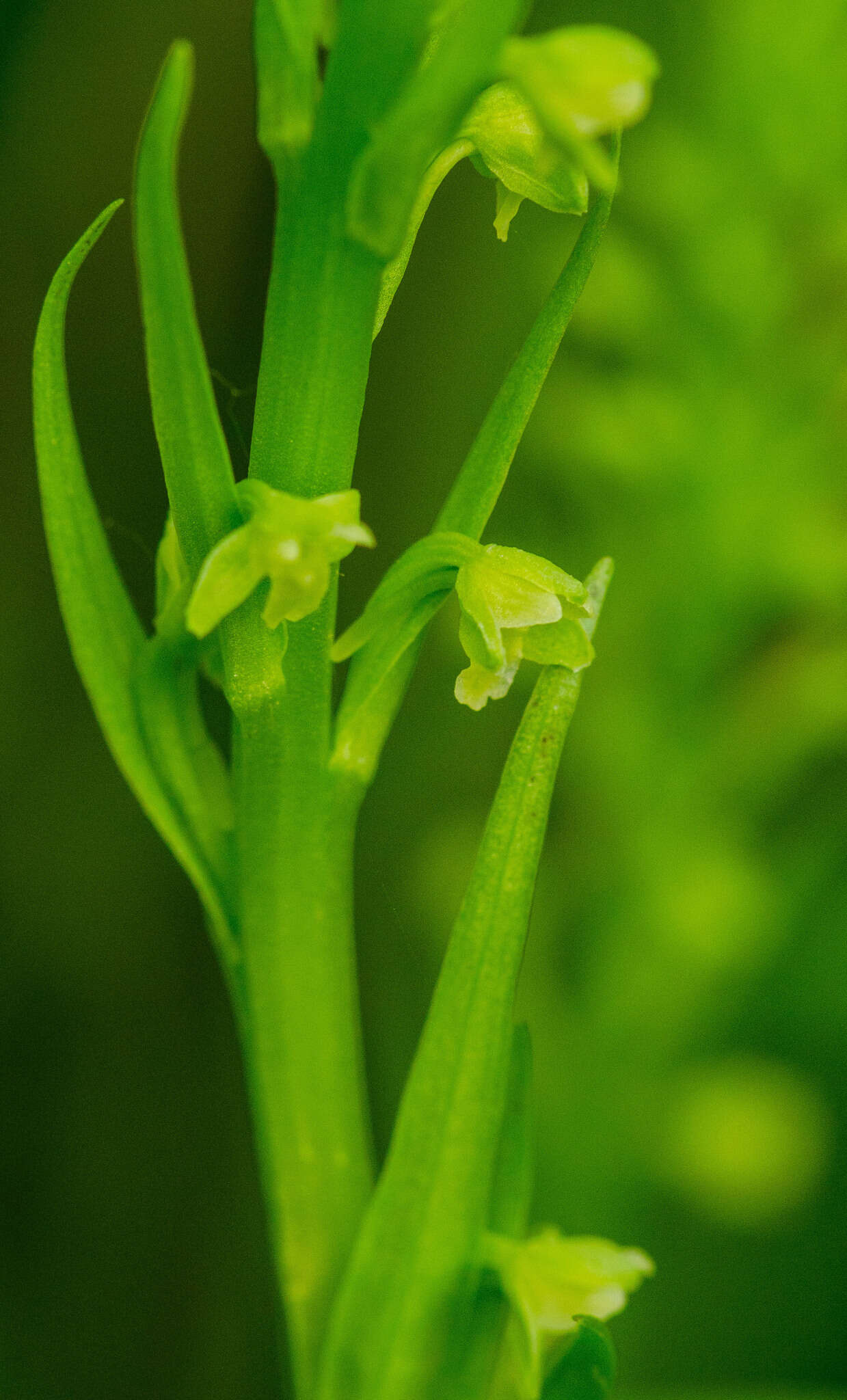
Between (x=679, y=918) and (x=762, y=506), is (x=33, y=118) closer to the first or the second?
(x=762, y=506)

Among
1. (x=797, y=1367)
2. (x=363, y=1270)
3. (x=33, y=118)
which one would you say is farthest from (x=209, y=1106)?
(x=33, y=118)

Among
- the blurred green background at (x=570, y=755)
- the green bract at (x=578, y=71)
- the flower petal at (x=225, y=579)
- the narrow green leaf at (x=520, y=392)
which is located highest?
the green bract at (x=578, y=71)

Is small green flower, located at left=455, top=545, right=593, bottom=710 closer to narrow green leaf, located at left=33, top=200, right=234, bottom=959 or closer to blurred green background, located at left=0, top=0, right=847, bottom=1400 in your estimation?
narrow green leaf, located at left=33, top=200, right=234, bottom=959

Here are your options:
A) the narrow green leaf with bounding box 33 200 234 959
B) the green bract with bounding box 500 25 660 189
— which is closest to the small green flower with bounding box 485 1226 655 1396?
the narrow green leaf with bounding box 33 200 234 959

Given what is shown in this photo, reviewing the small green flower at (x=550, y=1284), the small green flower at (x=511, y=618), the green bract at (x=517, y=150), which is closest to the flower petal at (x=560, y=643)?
the small green flower at (x=511, y=618)

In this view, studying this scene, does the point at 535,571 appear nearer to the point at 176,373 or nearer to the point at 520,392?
the point at 520,392

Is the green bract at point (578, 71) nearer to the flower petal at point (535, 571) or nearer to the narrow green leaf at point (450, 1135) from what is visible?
the flower petal at point (535, 571)
